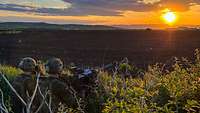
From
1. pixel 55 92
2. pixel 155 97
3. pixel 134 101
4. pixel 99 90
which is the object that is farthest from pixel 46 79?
pixel 134 101

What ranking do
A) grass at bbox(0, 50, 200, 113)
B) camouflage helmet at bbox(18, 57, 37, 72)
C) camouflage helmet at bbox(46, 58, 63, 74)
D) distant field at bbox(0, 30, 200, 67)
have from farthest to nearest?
distant field at bbox(0, 30, 200, 67) < camouflage helmet at bbox(18, 57, 37, 72) < camouflage helmet at bbox(46, 58, 63, 74) < grass at bbox(0, 50, 200, 113)

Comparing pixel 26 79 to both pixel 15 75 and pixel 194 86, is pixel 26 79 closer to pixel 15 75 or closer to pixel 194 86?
pixel 15 75

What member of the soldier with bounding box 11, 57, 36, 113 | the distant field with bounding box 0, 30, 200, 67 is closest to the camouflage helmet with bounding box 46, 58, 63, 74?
the soldier with bounding box 11, 57, 36, 113

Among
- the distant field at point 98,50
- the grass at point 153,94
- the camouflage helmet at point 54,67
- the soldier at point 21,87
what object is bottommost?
the distant field at point 98,50

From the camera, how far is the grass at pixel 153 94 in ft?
21.4

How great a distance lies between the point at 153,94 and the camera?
8172mm

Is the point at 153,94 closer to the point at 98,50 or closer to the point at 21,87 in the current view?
the point at 21,87

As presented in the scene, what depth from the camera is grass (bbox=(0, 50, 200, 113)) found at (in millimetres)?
6520

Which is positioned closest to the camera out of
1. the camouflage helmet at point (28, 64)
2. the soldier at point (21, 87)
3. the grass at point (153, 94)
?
the grass at point (153, 94)

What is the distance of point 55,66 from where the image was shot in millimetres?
13523

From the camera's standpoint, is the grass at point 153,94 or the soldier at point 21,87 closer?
the grass at point 153,94

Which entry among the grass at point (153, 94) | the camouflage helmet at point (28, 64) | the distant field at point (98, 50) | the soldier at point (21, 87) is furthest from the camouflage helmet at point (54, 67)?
the distant field at point (98, 50)

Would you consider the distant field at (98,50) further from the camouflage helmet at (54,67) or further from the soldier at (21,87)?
the soldier at (21,87)

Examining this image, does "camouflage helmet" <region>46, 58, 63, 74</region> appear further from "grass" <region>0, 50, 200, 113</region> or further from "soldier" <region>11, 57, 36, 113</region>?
"soldier" <region>11, 57, 36, 113</region>
